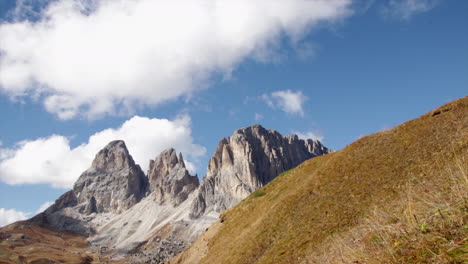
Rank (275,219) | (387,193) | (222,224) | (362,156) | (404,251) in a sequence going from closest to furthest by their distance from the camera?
(404,251)
(387,193)
(275,219)
(362,156)
(222,224)

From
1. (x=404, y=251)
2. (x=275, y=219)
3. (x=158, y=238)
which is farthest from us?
(x=158, y=238)

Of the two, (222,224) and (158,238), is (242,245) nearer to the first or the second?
(222,224)

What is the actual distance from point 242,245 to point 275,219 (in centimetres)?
366

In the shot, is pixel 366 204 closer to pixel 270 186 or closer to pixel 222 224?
pixel 270 186

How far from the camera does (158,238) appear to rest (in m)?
194

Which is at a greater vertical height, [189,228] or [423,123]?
[189,228]

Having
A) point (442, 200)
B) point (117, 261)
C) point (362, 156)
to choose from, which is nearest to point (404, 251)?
point (442, 200)

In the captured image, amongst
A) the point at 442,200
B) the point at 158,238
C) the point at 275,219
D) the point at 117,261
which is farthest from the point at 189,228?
the point at 442,200

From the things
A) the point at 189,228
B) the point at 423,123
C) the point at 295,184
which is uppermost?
the point at 189,228

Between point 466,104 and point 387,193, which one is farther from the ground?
point 466,104

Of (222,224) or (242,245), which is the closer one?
(242,245)

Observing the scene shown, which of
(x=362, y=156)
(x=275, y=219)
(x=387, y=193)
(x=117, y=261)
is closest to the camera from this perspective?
(x=387, y=193)

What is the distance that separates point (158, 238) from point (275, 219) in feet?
604

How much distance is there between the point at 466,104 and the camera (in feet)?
101
